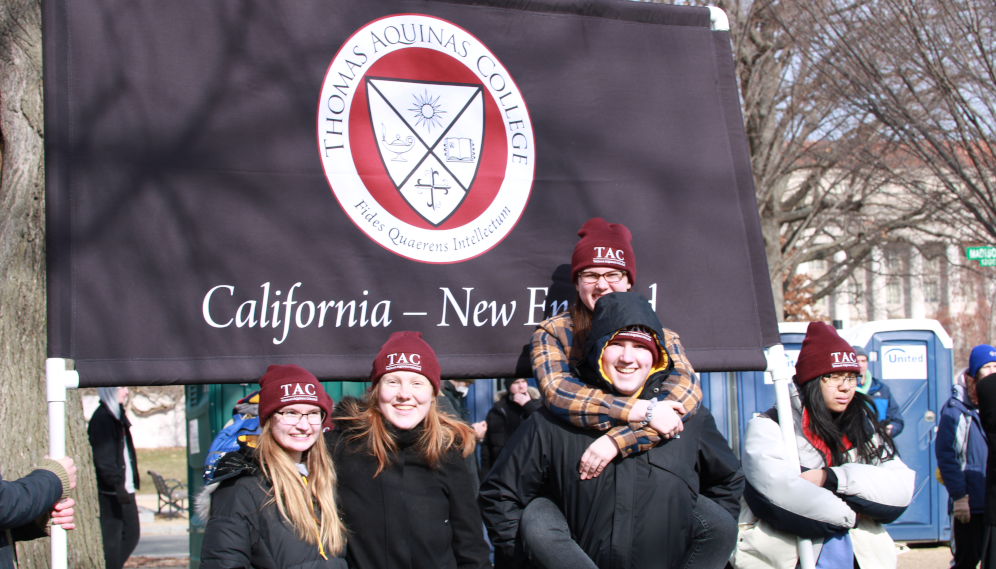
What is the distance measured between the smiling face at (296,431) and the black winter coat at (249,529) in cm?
12

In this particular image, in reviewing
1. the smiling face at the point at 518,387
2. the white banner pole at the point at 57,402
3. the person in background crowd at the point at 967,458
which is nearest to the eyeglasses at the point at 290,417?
the white banner pole at the point at 57,402

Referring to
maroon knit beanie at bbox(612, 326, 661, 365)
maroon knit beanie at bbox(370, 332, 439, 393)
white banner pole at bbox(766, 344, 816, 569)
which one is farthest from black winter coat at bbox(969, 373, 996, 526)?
maroon knit beanie at bbox(370, 332, 439, 393)

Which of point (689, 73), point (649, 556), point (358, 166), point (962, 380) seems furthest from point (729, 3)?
point (649, 556)

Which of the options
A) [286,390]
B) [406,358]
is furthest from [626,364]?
[286,390]

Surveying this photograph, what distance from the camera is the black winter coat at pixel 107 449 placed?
6211 millimetres

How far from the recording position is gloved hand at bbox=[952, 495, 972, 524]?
5.38 meters

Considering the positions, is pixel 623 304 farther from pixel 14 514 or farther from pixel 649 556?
pixel 14 514

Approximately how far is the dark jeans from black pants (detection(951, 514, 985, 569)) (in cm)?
371

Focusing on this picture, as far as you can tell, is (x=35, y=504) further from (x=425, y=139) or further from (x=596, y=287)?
(x=596, y=287)

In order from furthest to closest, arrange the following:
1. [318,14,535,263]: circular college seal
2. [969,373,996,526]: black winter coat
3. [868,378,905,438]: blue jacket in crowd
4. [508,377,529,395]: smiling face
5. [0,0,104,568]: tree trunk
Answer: [508,377,529,395]: smiling face < [868,378,905,438]: blue jacket in crowd < [969,373,996,526]: black winter coat < [0,0,104,568]: tree trunk < [318,14,535,263]: circular college seal

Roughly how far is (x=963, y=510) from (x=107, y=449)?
6.07 m

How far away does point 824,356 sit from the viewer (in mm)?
3369

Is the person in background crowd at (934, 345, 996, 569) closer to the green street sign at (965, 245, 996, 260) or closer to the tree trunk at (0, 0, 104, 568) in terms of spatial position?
the green street sign at (965, 245, 996, 260)

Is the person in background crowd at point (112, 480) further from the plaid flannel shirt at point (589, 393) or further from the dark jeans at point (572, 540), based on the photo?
the dark jeans at point (572, 540)
